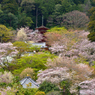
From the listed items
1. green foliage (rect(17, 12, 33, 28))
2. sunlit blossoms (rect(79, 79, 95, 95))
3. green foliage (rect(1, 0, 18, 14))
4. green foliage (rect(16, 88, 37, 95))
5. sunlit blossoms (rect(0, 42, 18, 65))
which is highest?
green foliage (rect(1, 0, 18, 14))

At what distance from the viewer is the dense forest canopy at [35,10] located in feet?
103

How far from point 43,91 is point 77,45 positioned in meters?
8.91

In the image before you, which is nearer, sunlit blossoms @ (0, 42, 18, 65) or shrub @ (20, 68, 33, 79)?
shrub @ (20, 68, 33, 79)

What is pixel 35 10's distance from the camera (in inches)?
1460

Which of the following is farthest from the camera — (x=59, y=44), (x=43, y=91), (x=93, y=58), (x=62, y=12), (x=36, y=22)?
(x=36, y=22)

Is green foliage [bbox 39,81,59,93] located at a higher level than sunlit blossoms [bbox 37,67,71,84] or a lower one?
lower

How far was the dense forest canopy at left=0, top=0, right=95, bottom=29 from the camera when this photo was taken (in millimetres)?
31384

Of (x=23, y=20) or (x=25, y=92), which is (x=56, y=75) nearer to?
(x=25, y=92)

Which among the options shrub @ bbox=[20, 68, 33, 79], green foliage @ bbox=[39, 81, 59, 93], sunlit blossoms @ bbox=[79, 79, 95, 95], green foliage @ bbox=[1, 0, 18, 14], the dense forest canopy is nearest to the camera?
sunlit blossoms @ bbox=[79, 79, 95, 95]

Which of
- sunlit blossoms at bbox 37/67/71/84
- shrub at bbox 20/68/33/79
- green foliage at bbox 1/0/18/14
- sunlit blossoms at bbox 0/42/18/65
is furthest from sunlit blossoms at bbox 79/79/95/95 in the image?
green foliage at bbox 1/0/18/14

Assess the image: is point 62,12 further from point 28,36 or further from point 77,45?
point 77,45

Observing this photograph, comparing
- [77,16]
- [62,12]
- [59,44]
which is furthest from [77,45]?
[62,12]

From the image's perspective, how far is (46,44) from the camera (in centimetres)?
2309

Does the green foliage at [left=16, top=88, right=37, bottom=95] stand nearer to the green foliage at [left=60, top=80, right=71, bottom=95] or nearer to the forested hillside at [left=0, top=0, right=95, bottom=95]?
the forested hillside at [left=0, top=0, right=95, bottom=95]
